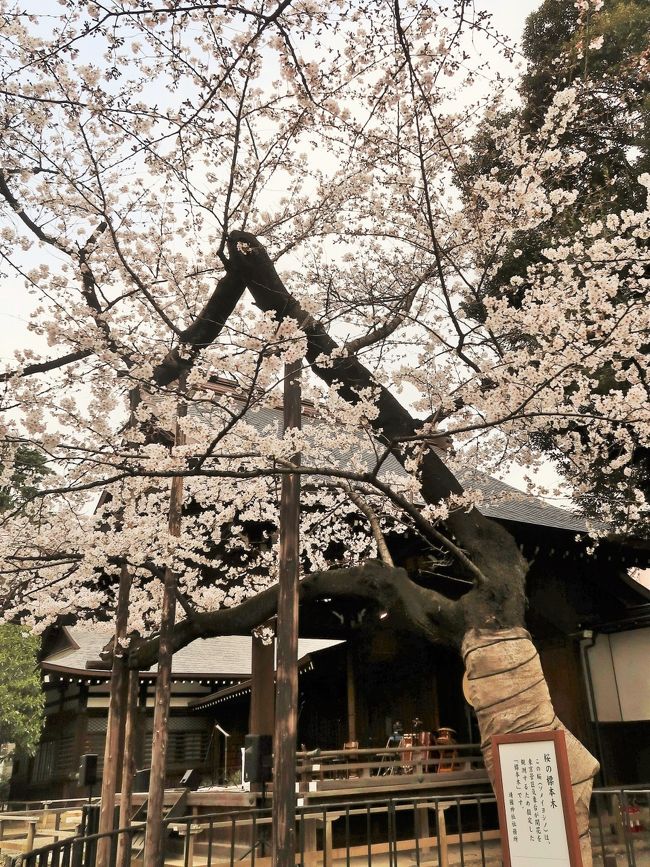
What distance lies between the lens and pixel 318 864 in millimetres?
8641

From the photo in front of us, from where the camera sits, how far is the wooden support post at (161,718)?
579cm

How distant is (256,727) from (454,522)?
488 cm

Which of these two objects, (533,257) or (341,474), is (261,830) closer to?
(341,474)

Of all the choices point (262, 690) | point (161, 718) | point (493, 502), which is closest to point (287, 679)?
point (161, 718)

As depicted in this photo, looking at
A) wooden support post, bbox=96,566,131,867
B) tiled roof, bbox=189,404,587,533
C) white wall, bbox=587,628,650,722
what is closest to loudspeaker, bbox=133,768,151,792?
wooden support post, bbox=96,566,131,867

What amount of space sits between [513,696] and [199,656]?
13678 mm

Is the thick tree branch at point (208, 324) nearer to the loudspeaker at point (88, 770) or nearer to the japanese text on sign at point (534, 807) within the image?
the japanese text on sign at point (534, 807)

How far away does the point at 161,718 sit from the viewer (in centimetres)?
634

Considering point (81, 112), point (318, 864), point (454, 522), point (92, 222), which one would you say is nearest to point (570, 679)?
point (318, 864)

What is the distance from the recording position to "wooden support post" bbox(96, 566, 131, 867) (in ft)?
21.8

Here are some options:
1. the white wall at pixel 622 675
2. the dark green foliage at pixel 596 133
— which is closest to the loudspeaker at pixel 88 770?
the dark green foliage at pixel 596 133

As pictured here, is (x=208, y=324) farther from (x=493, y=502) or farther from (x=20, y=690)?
(x=20, y=690)

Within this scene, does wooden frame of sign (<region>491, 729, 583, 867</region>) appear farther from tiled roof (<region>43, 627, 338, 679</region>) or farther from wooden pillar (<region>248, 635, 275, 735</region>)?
tiled roof (<region>43, 627, 338, 679</region>)

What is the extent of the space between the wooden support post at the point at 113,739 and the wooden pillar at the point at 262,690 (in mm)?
2018
